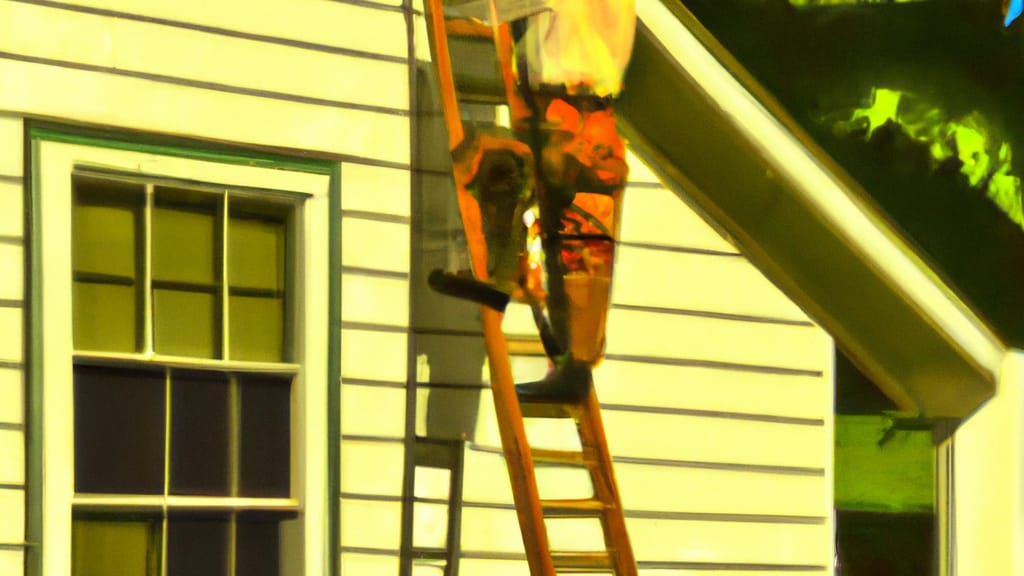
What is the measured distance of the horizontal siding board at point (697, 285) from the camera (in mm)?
5770

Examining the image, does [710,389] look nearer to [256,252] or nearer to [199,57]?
[256,252]

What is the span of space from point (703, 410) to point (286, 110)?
2004 mm

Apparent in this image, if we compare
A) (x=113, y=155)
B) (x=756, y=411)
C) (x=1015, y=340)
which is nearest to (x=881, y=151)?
(x=1015, y=340)

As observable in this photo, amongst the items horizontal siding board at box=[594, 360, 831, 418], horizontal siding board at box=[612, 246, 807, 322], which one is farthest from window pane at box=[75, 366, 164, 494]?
horizontal siding board at box=[612, 246, 807, 322]

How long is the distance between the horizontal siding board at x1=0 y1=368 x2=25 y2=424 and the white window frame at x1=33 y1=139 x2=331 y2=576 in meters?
0.07

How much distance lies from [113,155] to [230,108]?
0.43 meters

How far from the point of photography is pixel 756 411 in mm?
6027

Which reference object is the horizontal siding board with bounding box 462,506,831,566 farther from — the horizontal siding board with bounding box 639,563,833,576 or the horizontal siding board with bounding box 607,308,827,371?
the horizontal siding board with bounding box 607,308,827,371

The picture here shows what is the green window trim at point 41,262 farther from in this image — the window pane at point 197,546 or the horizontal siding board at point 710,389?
the horizontal siding board at point 710,389

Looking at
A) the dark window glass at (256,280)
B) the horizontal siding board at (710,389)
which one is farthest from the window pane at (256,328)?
the horizontal siding board at (710,389)

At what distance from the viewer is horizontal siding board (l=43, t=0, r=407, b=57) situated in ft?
15.7

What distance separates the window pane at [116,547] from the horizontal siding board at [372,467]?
0.66 metres

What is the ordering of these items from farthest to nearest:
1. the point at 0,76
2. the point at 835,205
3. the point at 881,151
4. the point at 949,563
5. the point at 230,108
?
the point at 881,151, the point at 949,563, the point at 835,205, the point at 230,108, the point at 0,76

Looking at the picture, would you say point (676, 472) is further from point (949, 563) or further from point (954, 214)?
point (954, 214)
